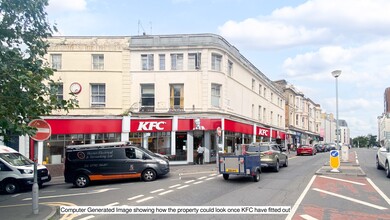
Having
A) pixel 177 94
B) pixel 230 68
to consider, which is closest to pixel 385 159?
pixel 177 94

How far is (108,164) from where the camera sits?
1795 centimetres

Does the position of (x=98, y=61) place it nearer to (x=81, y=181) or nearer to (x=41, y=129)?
(x=81, y=181)

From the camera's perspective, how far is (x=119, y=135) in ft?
91.8

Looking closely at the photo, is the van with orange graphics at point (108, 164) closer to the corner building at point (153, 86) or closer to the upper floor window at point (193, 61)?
the corner building at point (153, 86)

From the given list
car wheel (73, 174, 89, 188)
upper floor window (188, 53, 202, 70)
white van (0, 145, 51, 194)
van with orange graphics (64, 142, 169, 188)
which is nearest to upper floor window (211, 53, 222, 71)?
upper floor window (188, 53, 202, 70)

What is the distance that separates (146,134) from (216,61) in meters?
8.63

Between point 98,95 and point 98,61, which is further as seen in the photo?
point 98,61

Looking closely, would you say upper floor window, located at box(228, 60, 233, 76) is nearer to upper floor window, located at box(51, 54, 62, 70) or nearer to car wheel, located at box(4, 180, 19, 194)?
upper floor window, located at box(51, 54, 62, 70)

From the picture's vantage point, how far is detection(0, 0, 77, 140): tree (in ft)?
31.8

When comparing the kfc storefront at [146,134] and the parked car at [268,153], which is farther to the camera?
the kfc storefront at [146,134]

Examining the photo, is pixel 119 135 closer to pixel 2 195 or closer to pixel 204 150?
pixel 204 150

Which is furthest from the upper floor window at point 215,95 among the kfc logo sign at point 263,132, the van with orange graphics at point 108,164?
the van with orange graphics at point 108,164

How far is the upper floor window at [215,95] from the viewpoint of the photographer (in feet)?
97.6

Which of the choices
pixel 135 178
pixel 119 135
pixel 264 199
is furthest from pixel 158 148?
pixel 264 199
